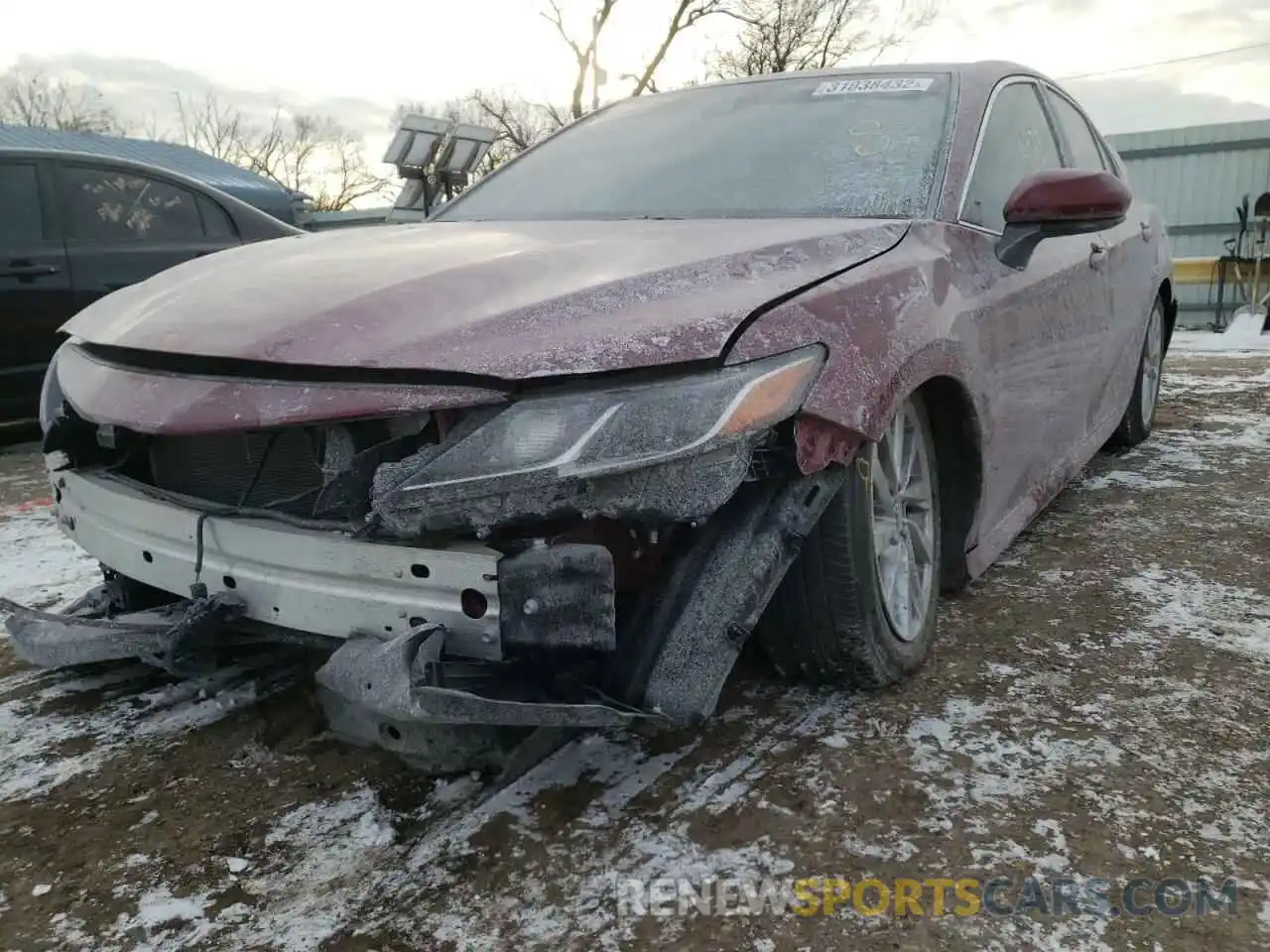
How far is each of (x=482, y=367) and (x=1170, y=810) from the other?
4.65 feet

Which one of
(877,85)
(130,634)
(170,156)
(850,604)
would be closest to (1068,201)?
(877,85)

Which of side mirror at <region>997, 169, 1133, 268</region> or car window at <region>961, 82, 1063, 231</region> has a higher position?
car window at <region>961, 82, 1063, 231</region>

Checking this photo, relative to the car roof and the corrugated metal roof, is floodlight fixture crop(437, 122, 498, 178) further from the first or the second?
the corrugated metal roof

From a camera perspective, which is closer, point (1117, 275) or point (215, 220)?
point (1117, 275)

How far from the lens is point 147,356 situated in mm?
1809

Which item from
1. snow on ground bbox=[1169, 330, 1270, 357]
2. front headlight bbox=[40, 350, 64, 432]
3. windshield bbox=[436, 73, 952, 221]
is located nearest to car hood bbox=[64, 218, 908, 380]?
front headlight bbox=[40, 350, 64, 432]

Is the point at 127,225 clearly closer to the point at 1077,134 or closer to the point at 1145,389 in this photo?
the point at 1077,134

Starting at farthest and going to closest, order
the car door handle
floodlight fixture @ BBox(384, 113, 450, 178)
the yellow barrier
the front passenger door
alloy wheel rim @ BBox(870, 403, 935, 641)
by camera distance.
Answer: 1. the yellow barrier
2. floodlight fixture @ BBox(384, 113, 450, 178)
3. the car door handle
4. the front passenger door
5. alloy wheel rim @ BBox(870, 403, 935, 641)

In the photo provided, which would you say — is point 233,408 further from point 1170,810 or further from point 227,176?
point 227,176

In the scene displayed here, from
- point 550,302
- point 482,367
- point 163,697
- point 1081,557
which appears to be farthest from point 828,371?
point 1081,557

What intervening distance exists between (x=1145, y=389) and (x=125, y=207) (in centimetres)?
511

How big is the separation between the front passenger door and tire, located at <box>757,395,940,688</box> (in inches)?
12.2

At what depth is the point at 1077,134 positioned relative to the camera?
3.65 m

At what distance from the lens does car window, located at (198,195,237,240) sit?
18.1 feet
